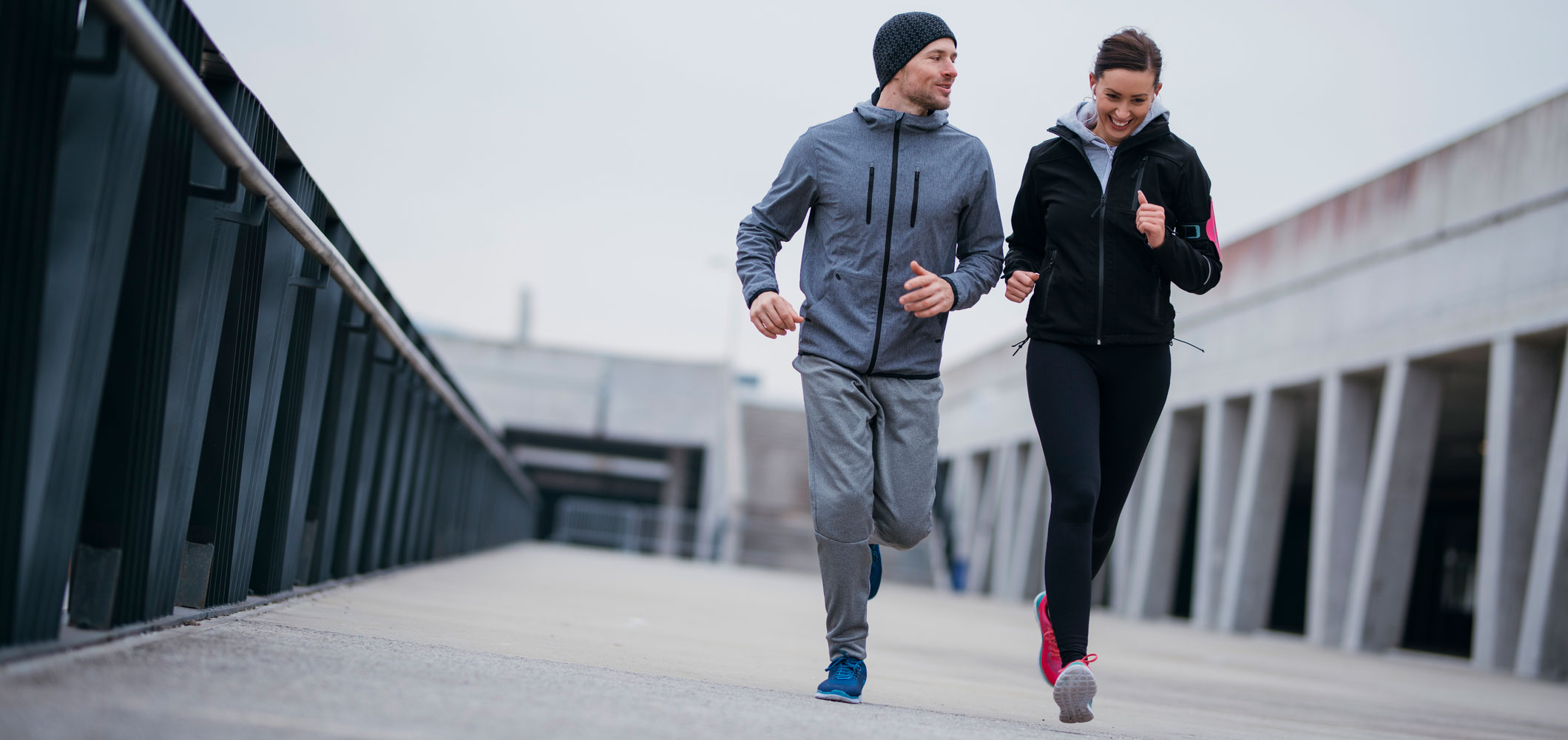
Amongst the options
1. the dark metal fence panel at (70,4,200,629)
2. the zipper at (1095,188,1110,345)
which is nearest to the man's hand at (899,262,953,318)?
the zipper at (1095,188,1110,345)

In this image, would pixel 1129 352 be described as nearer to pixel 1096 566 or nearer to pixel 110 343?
pixel 1096 566

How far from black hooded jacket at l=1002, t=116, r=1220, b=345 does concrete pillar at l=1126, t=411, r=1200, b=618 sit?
744 inches

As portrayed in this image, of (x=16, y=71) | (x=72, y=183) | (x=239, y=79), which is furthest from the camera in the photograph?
(x=239, y=79)

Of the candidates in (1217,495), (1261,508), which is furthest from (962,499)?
(1261,508)

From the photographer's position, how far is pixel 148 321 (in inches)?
126

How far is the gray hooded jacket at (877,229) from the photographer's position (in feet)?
13.4

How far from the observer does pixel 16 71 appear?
7.99ft

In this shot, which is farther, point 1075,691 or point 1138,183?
point 1138,183

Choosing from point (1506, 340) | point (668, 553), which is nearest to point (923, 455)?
point (1506, 340)

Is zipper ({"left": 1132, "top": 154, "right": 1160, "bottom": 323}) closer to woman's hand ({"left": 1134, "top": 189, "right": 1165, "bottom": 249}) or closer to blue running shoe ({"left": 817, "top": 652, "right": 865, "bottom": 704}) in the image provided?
woman's hand ({"left": 1134, "top": 189, "right": 1165, "bottom": 249})

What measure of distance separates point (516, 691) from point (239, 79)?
5.58 ft

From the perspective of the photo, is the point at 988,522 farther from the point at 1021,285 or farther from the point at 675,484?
the point at 1021,285

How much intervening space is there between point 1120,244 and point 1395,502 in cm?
1310

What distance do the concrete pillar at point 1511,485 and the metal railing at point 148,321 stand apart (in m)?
11.6
